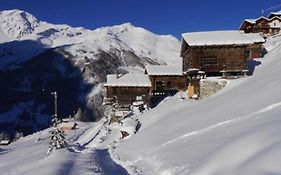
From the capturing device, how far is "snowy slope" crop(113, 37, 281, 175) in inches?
691

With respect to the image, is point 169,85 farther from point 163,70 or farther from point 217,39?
point 217,39

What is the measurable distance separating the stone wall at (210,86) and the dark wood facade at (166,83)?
87.7 ft

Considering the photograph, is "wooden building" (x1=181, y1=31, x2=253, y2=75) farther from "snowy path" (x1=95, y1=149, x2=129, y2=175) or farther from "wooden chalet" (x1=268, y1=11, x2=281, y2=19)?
"wooden chalet" (x1=268, y1=11, x2=281, y2=19)

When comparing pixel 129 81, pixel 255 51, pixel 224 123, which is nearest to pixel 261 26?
pixel 255 51

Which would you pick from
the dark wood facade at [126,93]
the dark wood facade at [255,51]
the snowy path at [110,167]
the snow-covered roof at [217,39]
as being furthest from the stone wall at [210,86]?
the dark wood facade at [126,93]

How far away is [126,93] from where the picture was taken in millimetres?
75812

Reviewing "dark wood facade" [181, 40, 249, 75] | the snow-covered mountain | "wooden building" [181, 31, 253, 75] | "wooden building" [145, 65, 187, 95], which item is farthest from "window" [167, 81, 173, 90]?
the snow-covered mountain

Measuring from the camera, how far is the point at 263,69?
48.3 meters

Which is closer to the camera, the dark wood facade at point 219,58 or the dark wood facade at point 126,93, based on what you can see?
the dark wood facade at point 219,58

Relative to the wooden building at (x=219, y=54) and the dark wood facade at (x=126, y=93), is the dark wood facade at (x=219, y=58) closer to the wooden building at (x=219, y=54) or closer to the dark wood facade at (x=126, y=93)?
the wooden building at (x=219, y=54)

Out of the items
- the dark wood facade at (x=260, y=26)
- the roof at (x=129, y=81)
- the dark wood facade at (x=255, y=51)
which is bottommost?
the roof at (x=129, y=81)

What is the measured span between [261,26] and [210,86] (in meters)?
42.2

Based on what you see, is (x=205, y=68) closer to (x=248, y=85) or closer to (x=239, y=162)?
(x=248, y=85)

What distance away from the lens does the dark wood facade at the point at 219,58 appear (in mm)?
48375
